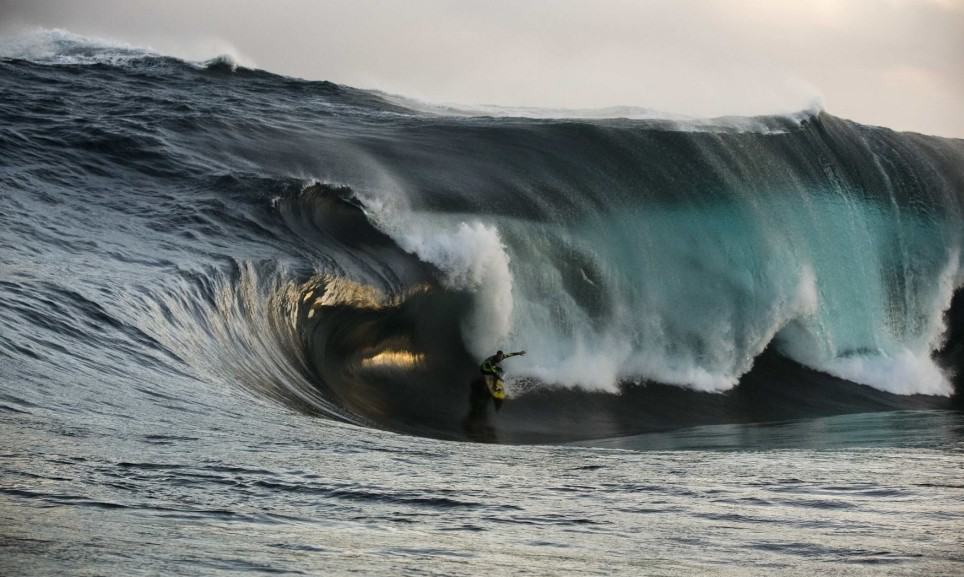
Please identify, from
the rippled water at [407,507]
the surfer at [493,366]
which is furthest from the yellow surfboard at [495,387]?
the rippled water at [407,507]

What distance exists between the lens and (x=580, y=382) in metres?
16.6

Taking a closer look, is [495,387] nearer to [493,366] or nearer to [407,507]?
[493,366]

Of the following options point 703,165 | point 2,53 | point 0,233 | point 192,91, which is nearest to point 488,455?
point 0,233

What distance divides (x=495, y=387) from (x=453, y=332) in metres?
1.35

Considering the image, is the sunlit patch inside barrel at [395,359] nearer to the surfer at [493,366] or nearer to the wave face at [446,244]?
the wave face at [446,244]

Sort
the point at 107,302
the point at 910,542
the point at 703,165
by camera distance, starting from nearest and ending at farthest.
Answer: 1. the point at 910,542
2. the point at 107,302
3. the point at 703,165

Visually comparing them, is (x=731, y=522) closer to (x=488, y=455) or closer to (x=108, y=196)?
(x=488, y=455)

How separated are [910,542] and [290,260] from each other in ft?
33.7

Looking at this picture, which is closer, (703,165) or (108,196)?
(108,196)

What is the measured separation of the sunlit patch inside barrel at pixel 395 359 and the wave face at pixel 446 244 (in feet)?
0.19

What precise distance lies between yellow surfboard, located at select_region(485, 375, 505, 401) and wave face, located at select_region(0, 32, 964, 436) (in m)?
0.31

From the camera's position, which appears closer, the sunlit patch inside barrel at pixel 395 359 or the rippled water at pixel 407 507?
the rippled water at pixel 407 507

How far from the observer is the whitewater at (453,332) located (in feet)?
19.2

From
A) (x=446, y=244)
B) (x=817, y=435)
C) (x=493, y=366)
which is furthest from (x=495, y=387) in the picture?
(x=817, y=435)
